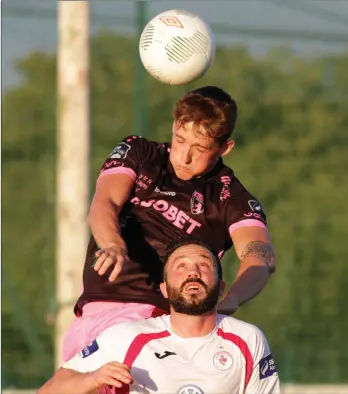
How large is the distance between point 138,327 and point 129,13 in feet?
25.7

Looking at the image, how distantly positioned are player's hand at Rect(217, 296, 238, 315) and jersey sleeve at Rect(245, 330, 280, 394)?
6.8 inches

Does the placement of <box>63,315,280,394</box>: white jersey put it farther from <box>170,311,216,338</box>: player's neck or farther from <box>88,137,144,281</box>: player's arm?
<box>88,137,144,281</box>: player's arm

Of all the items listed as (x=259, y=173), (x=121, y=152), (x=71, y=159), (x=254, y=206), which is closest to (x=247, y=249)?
(x=254, y=206)

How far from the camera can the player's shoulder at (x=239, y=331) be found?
5.62 meters

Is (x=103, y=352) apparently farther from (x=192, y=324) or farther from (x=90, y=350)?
(x=192, y=324)

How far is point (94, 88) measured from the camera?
1362 centimetres

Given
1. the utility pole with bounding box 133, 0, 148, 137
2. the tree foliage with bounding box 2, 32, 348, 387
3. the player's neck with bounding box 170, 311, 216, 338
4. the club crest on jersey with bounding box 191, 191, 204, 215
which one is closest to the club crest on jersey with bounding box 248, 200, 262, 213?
the club crest on jersey with bounding box 191, 191, 204, 215

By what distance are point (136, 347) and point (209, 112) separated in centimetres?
123

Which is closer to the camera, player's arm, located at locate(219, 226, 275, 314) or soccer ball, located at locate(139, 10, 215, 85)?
player's arm, located at locate(219, 226, 275, 314)

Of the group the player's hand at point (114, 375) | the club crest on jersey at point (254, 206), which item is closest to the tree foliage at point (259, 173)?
the club crest on jersey at point (254, 206)

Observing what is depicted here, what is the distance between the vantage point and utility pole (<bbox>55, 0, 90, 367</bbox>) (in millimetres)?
11805

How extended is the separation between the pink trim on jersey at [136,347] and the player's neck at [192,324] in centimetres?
6

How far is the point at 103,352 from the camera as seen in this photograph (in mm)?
5480

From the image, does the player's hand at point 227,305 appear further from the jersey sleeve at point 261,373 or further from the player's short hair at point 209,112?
the player's short hair at point 209,112
